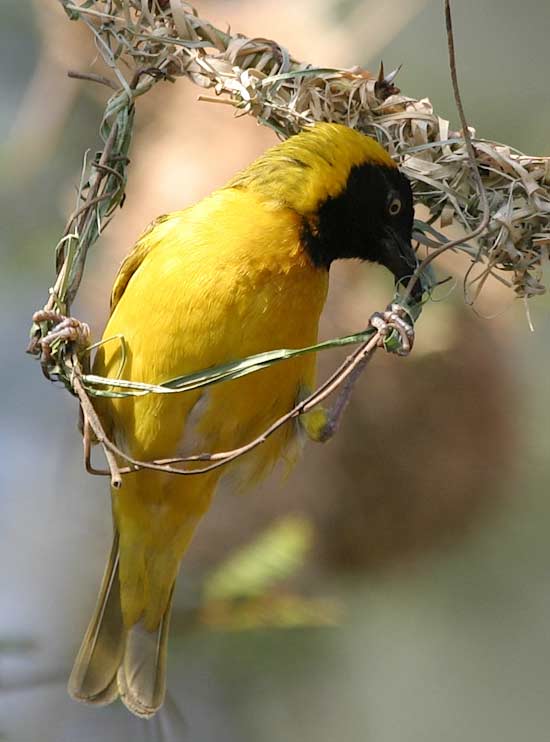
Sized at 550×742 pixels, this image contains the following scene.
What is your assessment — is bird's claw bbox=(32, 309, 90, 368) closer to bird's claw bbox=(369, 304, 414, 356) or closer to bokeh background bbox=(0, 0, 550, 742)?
bird's claw bbox=(369, 304, 414, 356)

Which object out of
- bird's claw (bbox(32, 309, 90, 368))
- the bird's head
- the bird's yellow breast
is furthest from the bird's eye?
bird's claw (bbox(32, 309, 90, 368))

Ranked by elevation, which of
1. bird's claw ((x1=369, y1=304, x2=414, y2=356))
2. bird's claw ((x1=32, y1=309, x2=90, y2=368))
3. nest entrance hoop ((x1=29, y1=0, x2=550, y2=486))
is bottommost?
bird's claw ((x1=369, y1=304, x2=414, y2=356))

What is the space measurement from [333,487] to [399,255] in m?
0.94

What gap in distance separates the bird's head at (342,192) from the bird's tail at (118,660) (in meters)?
0.75

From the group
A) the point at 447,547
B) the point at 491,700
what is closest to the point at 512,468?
the point at 447,547

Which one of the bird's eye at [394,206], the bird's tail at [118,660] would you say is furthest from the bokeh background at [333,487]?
the bird's eye at [394,206]

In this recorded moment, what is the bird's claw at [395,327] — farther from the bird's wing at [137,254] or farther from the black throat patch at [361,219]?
the bird's wing at [137,254]

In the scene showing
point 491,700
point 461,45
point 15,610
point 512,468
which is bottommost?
point 491,700

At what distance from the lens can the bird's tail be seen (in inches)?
63.6

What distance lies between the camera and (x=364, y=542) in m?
2.19

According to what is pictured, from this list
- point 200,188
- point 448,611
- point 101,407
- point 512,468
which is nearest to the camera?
point 101,407

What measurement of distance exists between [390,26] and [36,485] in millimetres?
1417

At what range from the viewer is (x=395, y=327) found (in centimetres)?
108

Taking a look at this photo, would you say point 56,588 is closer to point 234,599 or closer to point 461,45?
point 234,599
